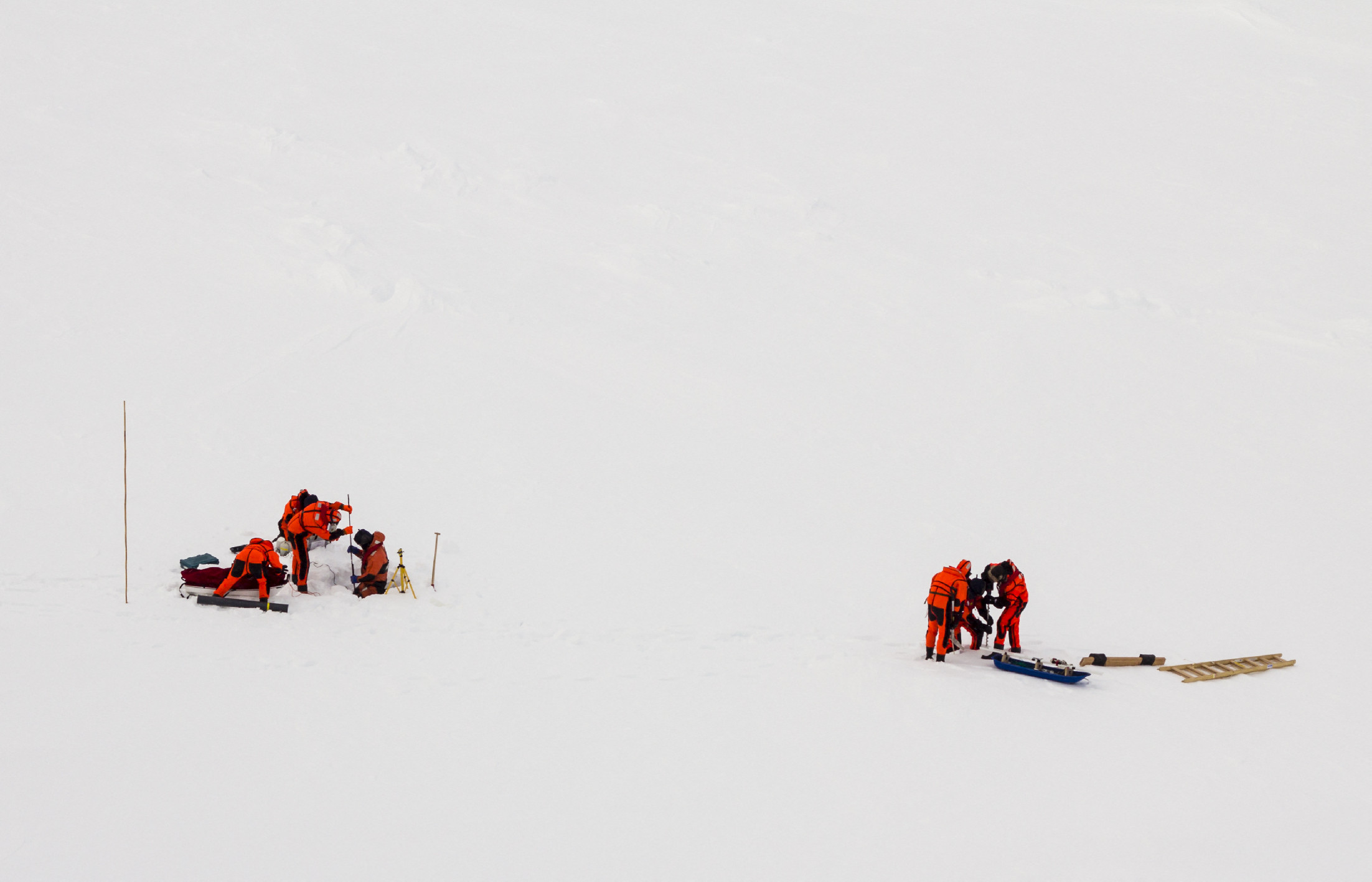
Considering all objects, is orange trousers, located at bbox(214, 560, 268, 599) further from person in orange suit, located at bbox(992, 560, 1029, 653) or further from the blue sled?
the blue sled

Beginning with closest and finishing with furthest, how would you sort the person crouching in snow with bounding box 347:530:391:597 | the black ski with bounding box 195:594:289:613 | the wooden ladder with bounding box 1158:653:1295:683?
the black ski with bounding box 195:594:289:613, the person crouching in snow with bounding box 347:530:391:597, the wooden ladder with bounding box 1158:653:1295:683

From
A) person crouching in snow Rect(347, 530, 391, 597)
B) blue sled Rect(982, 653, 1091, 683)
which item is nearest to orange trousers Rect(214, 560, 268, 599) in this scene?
person crouching in snow Rect(347, 530, 391, 597)

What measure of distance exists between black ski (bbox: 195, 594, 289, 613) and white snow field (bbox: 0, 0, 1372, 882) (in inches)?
3.9

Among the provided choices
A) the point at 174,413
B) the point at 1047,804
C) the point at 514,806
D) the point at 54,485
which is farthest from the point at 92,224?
the point at 1047,804

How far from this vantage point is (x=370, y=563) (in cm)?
940

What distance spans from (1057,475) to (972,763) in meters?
7.15

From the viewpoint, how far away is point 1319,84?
2816 cm

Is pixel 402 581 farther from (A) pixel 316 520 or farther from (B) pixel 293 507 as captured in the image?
(B) pixel 293 507

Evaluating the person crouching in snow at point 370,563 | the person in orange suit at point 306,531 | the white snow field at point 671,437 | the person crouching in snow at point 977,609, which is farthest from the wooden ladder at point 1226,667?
the person in orange suit at point 306,531

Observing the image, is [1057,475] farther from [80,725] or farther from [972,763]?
[80,725]

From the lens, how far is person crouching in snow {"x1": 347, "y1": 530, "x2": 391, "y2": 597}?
9.34 metres

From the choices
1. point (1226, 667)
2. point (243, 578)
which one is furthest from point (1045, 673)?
point (243, 578)

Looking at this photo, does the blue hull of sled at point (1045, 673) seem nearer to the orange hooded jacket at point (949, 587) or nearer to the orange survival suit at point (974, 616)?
the orange survival suit at point (974, 616)

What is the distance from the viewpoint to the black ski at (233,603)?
343 inches
